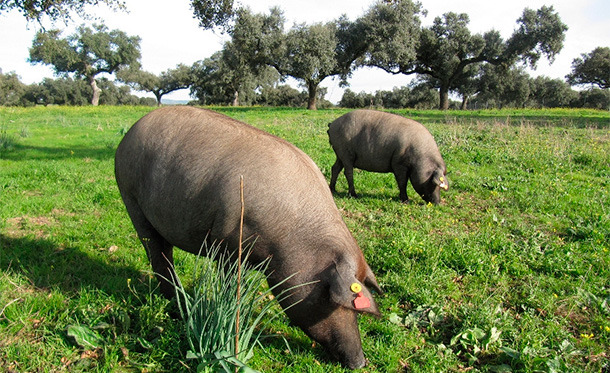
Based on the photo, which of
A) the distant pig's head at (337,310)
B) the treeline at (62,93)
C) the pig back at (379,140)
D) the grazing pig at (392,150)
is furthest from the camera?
the treeline at (62,93)

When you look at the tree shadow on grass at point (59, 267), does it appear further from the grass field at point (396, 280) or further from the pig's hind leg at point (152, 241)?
the pig's hind leg at point (152, 241)

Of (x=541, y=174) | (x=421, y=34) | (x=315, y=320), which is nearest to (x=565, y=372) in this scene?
(x=315, y=320)

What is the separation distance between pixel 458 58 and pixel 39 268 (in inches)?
1404

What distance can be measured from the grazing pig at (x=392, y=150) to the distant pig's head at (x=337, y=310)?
4.58 m

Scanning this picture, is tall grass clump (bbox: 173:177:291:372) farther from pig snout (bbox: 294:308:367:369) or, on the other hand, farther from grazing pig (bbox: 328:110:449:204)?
grazing pig (bbox: 328:110:449:204)

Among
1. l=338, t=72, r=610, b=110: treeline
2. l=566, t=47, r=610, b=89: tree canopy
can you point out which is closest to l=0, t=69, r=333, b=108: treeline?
l=338, t=72, r=610, b=110: treeline

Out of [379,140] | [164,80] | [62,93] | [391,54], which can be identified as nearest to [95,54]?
[164,80]

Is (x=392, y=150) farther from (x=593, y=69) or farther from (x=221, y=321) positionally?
(x=593, y=69)

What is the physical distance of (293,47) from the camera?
27328 millimetres

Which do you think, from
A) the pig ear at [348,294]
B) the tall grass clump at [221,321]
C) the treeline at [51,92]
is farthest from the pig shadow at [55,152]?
the treeline at [51,92]

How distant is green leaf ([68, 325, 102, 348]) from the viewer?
2.99 meters

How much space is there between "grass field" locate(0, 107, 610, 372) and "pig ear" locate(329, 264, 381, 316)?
2.15ft

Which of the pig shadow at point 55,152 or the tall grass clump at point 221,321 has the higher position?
the pig shadow at point 55,152

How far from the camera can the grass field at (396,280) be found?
308cm
